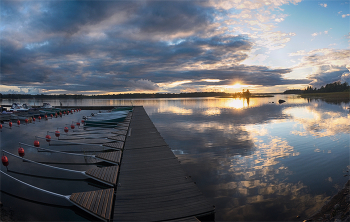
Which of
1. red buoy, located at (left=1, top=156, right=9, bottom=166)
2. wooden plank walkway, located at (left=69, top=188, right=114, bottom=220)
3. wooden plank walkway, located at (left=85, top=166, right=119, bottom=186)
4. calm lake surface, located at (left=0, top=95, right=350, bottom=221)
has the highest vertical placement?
wooden plank walkway, located at (left=85, top=166, right=119, bottom=186)

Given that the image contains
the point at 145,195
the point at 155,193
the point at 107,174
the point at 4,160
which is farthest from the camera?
the point at 4,160

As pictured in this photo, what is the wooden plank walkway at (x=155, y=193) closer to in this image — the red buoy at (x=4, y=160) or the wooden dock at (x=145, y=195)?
the wooden dock at (x=145, y=195)

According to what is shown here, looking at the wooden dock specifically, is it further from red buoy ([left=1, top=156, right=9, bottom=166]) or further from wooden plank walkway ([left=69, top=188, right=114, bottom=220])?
red buoy ([left=1, top=156, right=9, bottom=166])

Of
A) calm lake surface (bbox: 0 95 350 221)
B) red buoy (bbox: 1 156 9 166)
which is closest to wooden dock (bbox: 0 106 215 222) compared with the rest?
calm lake surface (bbox: 0 95 350 221)

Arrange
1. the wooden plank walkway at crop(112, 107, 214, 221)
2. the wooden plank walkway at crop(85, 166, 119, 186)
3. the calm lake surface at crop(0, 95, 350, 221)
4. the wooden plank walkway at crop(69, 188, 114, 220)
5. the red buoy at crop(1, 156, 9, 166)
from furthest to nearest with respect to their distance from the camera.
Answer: the red buoy at crop(1, 156, 9, 166)
the wooden plank walkway at crop(85, 166, 119, 186)
the calm lake surface at crop(0, 95, 350, 221)
the wooden plank walkway at crop(69, 188, 114, 220)
the wooden plank walkway at crop(112, 107, 214, 221)

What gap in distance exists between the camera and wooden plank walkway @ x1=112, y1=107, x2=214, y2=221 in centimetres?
531

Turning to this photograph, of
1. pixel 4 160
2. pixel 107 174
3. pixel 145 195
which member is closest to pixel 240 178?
pixel 145 195

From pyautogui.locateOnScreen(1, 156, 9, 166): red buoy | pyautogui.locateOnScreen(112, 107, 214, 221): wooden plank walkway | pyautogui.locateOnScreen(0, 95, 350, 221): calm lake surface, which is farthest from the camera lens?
pyautogui.locateOnScreen(1, 156, 9, 166): red buoy

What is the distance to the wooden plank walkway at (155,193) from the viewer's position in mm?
5309

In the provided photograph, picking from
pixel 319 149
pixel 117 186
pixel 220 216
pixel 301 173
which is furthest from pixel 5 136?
pixel 319 149

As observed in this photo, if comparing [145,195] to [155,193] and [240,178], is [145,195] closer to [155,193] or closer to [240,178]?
[155,193]

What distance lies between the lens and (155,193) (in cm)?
633

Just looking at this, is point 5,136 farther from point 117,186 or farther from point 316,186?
point 316,186

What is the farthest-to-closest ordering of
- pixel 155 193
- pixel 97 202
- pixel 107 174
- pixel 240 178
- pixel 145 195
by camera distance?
pixel 240 178 < pixel 107 174 < pixel 155 193 < pixel 145 195 < pixel 97 202
